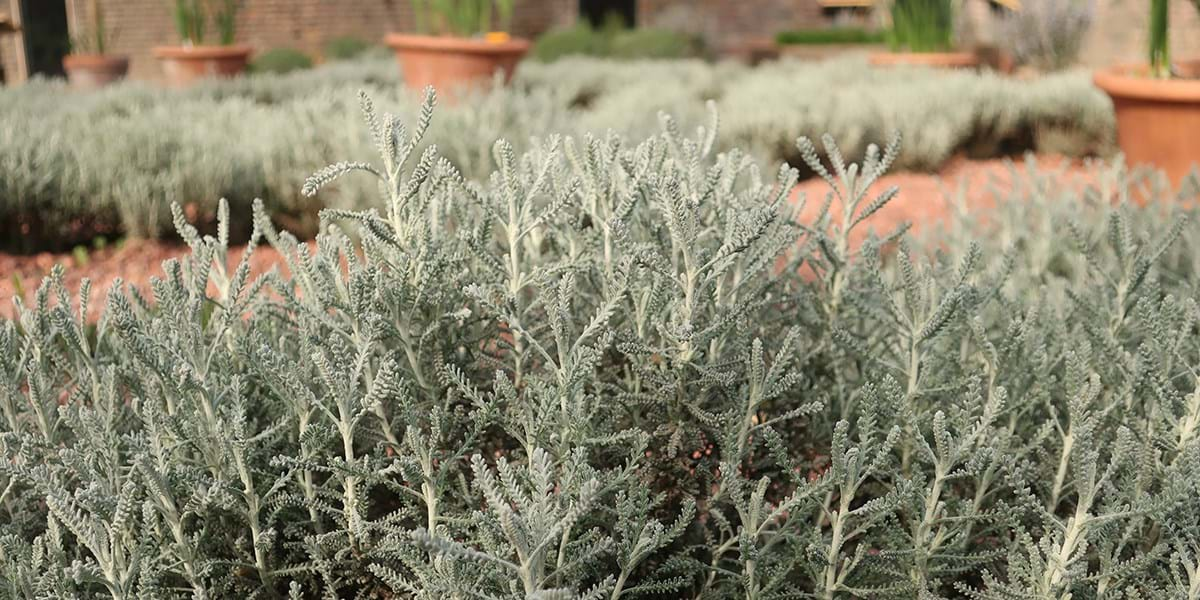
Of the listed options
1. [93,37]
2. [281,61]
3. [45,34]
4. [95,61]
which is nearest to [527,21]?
[281,61]

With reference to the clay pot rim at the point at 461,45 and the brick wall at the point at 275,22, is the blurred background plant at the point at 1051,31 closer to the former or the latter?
the clay pot rim at the point at 461,45

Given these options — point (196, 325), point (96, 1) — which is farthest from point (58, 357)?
point (96, 1)

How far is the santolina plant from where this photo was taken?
4.43 feet

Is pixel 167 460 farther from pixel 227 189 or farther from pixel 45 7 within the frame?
pixel 45 7

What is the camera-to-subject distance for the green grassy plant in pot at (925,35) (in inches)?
369

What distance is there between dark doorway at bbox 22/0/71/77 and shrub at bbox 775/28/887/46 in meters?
9.91

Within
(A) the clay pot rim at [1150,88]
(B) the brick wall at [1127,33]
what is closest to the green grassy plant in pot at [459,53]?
(A) the clay pot rim at [1150,88]

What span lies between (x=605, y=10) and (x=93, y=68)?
27.6 feet

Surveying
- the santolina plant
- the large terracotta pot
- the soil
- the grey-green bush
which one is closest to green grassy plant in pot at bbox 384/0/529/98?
the large terracotta pot

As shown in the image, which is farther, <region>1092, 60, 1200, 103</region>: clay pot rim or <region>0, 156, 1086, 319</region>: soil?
<region>1092, 60, 1200, 103</region>: clay pot rim

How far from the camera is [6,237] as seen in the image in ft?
15.5

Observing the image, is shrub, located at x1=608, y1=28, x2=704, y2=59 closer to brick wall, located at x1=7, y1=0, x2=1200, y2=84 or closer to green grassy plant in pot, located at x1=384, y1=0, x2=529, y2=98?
brick wall, located at x1=7, y1=0, x2=1200, y2=84

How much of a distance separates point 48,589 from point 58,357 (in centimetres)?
49

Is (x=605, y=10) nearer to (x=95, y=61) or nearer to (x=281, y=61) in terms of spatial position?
(x=281, y=61)
